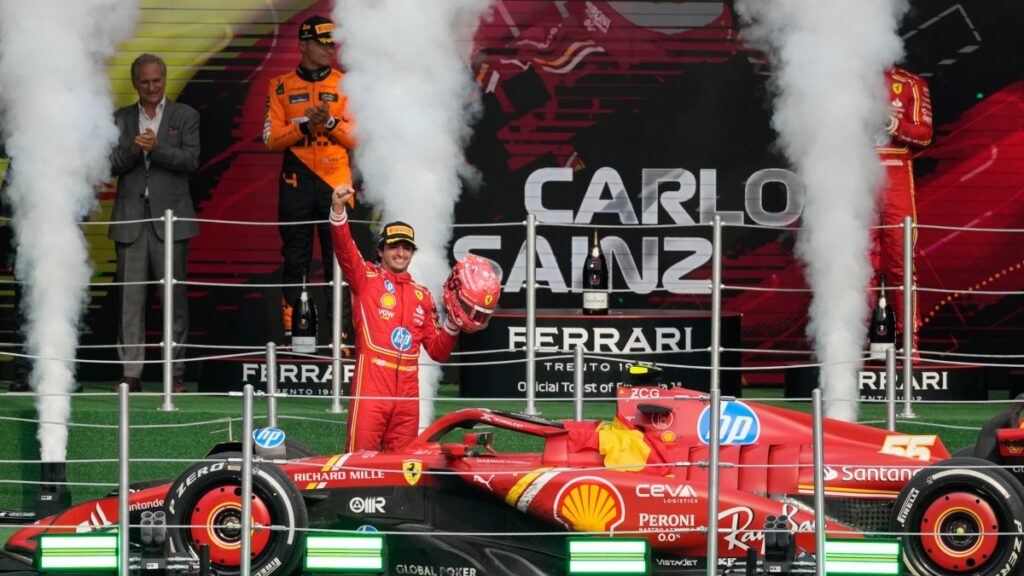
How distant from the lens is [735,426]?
25.0ft

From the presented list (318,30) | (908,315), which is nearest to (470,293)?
(908,315)

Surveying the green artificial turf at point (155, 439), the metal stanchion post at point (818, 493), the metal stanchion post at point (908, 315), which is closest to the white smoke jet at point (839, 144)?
the metal stanchion post at point (908, 315)

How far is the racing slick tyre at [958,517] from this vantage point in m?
6.87

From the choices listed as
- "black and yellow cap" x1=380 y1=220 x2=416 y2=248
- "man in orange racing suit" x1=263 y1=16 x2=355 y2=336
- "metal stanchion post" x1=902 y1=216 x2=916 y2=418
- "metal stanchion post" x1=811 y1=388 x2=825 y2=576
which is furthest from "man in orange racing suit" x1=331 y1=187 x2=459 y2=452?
"metal stanchion post" x1=902 y1=216 x2=916 y2=418

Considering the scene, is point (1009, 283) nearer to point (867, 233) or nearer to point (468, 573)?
point (867, 233)

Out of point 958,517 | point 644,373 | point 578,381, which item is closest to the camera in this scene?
point 958,517

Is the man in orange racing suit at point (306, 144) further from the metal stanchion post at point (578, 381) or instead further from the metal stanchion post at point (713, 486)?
the metal stanchion post at point (713, 486)

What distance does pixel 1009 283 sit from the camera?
1154 centimetres

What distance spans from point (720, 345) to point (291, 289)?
2.71 m

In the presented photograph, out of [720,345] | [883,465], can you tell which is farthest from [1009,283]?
[883,465]

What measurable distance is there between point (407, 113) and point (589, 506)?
363cm

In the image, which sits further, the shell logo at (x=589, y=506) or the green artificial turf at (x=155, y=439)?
the green artificial turf at (x=155, y=439)

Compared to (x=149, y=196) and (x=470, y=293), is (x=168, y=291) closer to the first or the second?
(x=149, y=196)

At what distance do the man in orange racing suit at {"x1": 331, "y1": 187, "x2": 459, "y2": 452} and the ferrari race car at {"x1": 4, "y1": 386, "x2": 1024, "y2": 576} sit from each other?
712 millimetres
